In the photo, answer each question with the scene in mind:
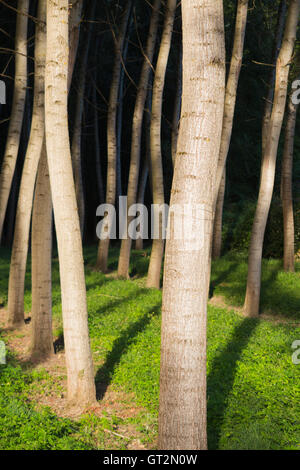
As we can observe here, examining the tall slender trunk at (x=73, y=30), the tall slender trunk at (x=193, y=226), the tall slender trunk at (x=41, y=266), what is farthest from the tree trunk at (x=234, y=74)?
the tall slender trunk at (x=193, y=226)

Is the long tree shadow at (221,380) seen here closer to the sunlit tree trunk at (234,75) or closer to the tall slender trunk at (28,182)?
the sunlit tree trunk at (234,75)

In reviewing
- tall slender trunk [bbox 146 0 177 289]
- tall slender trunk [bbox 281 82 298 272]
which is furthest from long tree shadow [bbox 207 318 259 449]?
tall slender trunk [bbox 281 82 298 272]

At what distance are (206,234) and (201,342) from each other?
1.08 meters

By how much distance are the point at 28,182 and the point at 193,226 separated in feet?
19.1

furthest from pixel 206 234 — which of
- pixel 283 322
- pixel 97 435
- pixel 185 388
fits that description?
pixel 283 322

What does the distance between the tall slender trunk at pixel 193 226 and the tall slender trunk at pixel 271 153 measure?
266 inches

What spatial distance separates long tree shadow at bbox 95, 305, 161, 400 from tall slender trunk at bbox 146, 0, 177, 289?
3250 millimetres

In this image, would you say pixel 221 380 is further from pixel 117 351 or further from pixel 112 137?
pixel 112 137

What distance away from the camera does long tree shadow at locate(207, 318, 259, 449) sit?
5.40 metres

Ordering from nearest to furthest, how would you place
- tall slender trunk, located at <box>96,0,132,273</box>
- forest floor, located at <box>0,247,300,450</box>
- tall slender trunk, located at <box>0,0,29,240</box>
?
forest floor, located at <box>0,247,300,450</box> < tall slender trunk, located at <box>0,0,29,240</box> < tall slender trunk, located at <box>96,0,132,273</box>

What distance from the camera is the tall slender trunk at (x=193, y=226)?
430 cm

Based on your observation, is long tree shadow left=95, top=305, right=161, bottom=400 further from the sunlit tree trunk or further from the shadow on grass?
the sunlit tree trunk
